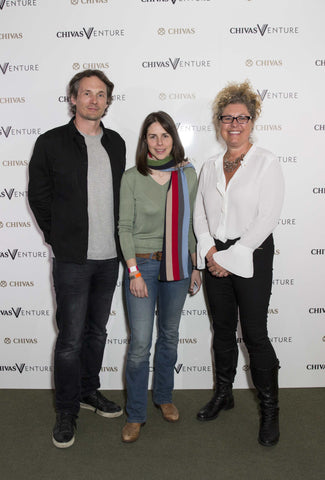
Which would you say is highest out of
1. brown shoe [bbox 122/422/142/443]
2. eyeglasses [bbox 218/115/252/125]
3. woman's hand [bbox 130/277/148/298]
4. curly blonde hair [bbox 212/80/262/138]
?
curly blonde hair [bbox 212/80/262/138]

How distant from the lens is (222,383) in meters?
2.54

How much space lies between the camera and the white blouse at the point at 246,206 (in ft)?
6.91

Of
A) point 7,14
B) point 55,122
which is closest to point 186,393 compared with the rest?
point 55,122

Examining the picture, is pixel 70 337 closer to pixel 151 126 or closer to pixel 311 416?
pixel 151 126

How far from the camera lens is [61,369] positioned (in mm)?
2307

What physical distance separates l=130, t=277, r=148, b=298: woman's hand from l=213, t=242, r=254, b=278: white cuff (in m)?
0.44

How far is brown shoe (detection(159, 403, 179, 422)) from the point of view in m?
2.48

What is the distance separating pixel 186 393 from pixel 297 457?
2.99 ft

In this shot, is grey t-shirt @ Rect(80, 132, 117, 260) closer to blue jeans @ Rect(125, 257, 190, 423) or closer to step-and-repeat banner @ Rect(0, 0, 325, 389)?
blue jeans @ Rect(125, 257, 190, 423)

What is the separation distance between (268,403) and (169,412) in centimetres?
61

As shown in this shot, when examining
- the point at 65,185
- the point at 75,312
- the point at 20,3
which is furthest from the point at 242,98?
the point at 20,3

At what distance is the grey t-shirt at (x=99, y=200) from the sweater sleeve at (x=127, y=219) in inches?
4.9

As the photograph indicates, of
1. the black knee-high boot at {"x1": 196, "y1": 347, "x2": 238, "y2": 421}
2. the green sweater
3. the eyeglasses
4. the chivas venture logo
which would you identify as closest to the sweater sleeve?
the green sweater

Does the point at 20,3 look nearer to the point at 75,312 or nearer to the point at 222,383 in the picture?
the point at 75,312
